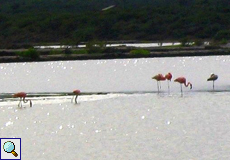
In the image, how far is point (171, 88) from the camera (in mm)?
30797

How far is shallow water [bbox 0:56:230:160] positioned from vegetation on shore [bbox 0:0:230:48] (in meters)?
32.8

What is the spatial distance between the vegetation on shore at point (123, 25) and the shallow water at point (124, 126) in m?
39.3

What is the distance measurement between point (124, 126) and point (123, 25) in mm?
56510

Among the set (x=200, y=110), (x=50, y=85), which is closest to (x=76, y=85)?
(x=50, y=85)

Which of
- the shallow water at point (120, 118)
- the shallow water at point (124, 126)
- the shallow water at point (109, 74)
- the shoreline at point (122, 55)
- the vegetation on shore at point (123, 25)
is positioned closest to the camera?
the shallow water at point (124, 126)

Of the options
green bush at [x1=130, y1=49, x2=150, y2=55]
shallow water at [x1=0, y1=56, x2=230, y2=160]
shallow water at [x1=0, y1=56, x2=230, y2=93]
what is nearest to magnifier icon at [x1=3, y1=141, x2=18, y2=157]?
shallow water at [x1=0, y1=56, x2=230, y2=160]

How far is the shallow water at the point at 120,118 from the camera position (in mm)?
18312

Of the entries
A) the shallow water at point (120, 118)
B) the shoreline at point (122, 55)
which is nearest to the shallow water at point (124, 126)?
the shallow water at point (120, 118)

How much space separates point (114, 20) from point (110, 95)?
51.5 meters

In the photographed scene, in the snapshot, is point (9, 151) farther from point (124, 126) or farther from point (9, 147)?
point (124, 126)

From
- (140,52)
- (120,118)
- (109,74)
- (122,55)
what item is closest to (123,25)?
(122,55)

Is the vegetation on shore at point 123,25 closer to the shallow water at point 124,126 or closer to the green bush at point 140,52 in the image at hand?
the green bush at point 140,52

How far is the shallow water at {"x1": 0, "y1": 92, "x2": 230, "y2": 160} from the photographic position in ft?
59.6

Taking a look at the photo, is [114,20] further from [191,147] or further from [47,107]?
[191,147]
